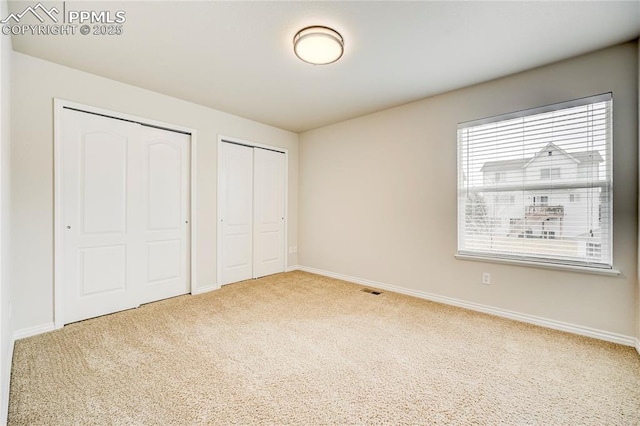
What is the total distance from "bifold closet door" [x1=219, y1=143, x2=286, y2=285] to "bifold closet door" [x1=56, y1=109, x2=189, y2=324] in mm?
586

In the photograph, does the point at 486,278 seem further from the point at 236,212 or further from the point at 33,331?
the point at 33,331

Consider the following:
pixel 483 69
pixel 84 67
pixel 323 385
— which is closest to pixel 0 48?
pixel 84 67

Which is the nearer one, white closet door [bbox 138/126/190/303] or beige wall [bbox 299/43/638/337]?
beige wall [bbox 299/43/638/337]

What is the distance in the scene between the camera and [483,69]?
276 centimetres

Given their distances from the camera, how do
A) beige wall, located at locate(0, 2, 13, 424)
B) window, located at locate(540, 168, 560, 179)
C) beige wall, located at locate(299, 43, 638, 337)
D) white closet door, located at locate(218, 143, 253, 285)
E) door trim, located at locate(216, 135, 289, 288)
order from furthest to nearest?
white closet door, located at locate(218, 143, 253, 285)
door trim, located at locate(216, 135, 289, 288)
window, located at locate(540, 168, 560, 179)
beige wall, located at locate(299, 43, 638, 337)
beige wall, located at locate(0, 2, 13, 424)

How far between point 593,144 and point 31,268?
17.1 feet

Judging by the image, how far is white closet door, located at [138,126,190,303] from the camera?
3.30 m

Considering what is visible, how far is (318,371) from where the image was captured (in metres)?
1.98

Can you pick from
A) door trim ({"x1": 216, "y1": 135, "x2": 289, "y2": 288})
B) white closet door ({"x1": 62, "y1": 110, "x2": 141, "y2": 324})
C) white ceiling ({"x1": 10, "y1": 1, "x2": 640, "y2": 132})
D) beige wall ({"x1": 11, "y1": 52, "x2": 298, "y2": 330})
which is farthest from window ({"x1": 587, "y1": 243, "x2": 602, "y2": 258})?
beige wall ({"x1": 11, "y1": 52, "x2": 298, "y2": 330})

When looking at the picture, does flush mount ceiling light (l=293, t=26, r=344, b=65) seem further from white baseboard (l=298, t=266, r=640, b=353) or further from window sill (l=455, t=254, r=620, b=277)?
white baseboard (l=298, t=266, r=640, b=353)

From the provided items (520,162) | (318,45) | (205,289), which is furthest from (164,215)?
(520,162)

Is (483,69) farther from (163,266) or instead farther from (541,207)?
(163,266)

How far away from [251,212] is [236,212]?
0.27m

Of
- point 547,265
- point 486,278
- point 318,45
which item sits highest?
point 318,45
